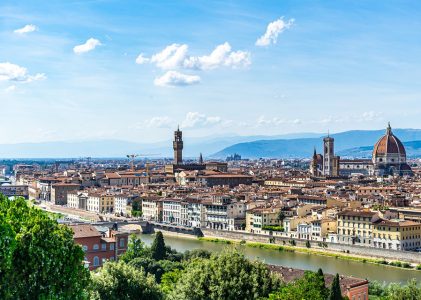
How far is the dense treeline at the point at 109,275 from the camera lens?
10969mm

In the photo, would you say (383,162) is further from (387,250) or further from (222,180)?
(387,250)

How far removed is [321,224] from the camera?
3462cm

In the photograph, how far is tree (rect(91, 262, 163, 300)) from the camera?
14382mm

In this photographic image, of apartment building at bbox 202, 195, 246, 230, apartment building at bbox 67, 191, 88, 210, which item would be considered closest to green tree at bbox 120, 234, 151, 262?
apartment building at bbox 202, 195, 246, 230

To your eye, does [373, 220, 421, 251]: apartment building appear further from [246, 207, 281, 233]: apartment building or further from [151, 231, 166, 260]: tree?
[151, 231, 166, 260]: tree

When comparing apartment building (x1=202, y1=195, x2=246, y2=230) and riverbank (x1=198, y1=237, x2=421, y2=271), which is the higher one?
apartment building (x1=202, y1=195, x2=246, y2=230)

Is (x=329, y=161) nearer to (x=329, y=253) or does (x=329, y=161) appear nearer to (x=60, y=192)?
(x=60, y=192)

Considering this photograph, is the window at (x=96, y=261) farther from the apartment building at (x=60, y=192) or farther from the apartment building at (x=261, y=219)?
the apartment building at (x=60, y=192)

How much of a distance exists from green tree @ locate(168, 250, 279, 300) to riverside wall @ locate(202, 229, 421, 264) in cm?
1530

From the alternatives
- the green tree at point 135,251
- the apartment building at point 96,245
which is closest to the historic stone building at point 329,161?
the green tree at point 135,251

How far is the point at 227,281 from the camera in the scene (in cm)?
Result: 1503

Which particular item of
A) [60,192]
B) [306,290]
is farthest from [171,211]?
[306,290]

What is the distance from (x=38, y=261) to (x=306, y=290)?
20.3 ft

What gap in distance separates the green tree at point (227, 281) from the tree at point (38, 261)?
3.83 meters
